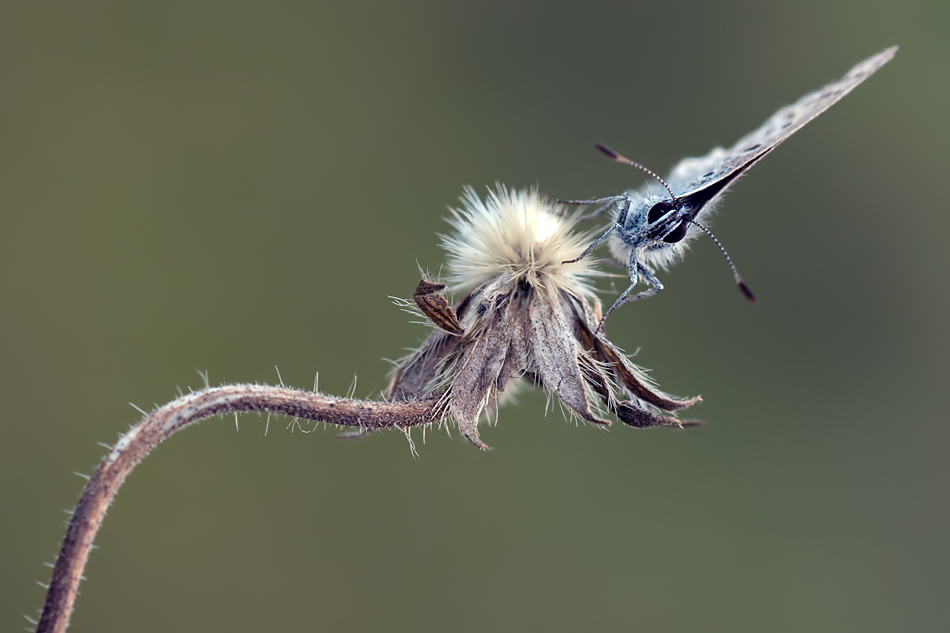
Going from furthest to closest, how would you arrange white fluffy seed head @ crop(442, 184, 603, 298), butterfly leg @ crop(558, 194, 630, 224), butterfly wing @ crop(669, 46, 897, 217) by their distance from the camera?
1. butterfly leg @ crop(558, 194, 630, 224)
2. white fluffy seed head @ crop(442, 184, 603, 298)
3. butterfly wing @ crop(669, 46, 897, 217)

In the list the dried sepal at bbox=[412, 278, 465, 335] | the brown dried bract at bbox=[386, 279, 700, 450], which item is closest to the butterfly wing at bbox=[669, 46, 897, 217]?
the brown dried bract at bbox=[386, 279, 700, 450]

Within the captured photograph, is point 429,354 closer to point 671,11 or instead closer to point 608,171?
point 608,171

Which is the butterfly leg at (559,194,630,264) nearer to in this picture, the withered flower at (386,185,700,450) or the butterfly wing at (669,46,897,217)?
the withered flower at (386,185,700,450)

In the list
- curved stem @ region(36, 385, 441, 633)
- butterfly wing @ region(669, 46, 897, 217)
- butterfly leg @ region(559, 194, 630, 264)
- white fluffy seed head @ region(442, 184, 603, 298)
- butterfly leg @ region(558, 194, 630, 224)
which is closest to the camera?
curved stem @ region(36, 385, 441, 633)

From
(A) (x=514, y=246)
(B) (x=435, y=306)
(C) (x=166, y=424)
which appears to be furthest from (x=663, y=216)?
(C) (x=166, y=424)

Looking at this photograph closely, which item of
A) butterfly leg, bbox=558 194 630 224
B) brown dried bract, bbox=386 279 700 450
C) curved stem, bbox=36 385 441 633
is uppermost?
butterfly leg, bbox=558 194 630 224

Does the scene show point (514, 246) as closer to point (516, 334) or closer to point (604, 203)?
point (516, 334)
